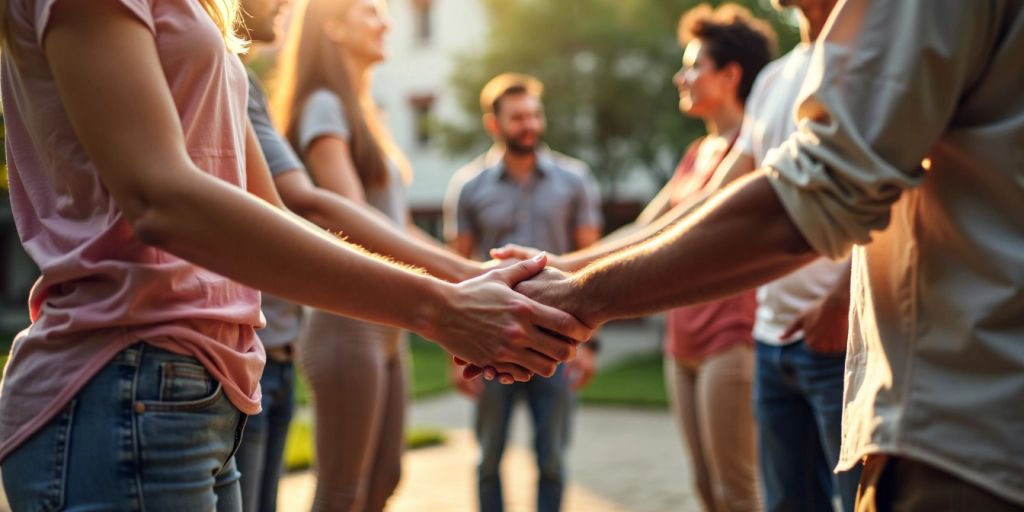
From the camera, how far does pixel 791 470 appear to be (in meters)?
3.49

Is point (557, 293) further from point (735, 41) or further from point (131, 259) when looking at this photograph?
point (735, 41)

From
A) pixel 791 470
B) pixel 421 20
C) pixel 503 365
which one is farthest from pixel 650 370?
pixel 421 20

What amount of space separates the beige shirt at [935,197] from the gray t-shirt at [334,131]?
2.46 metres

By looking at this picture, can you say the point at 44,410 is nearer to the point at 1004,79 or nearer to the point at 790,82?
the point at 1004,79

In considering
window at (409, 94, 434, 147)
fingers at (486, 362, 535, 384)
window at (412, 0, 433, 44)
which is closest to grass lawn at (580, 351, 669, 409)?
fingers at (486, 362, 535, 384)

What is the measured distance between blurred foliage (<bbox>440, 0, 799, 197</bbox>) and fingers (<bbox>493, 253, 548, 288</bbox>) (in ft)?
56.3

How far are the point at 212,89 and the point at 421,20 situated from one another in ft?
95.9

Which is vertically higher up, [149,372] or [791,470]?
[149,372]

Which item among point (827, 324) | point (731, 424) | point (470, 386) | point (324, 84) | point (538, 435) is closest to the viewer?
point (827, 324)

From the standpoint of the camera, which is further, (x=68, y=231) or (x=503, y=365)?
(x=503, y=365)

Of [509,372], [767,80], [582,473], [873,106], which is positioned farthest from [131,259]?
[582,473]

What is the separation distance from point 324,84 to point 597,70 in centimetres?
1687

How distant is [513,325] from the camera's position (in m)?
2.16

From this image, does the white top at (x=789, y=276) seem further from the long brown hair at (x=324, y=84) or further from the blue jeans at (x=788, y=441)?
the long brown hair at (x=324, y=84)
